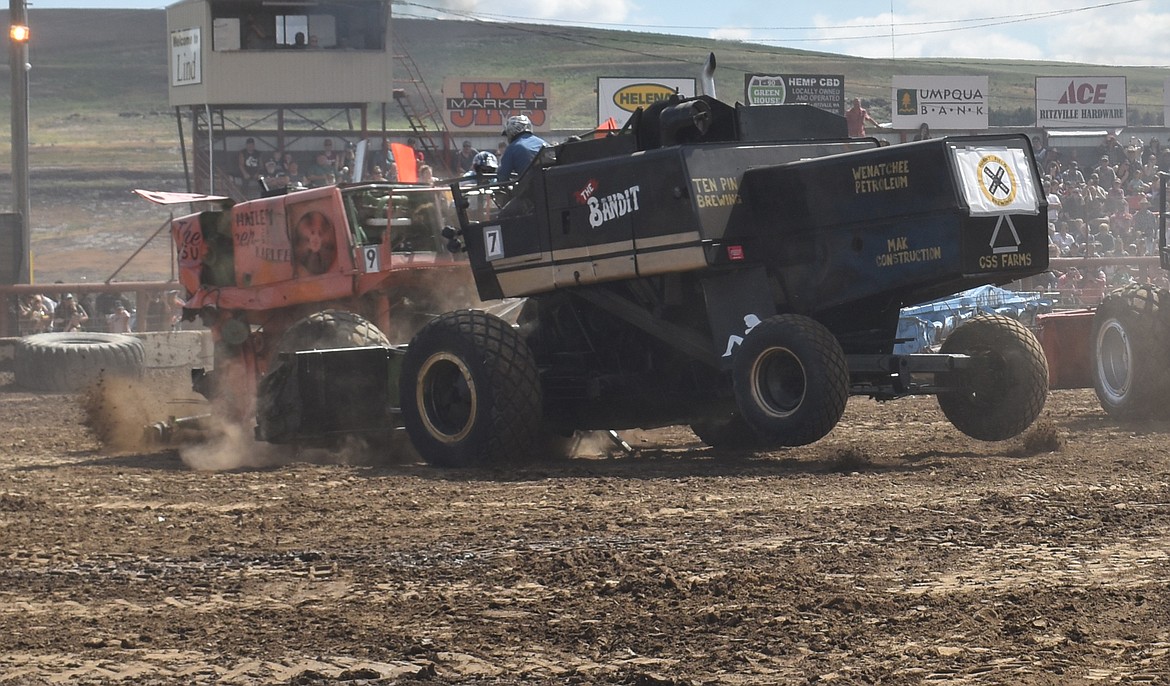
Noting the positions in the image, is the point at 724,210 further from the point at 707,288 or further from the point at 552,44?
the point at 552,44

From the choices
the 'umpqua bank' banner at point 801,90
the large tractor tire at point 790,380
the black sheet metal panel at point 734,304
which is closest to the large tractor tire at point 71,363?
the black sheet metal panel at point 734,304

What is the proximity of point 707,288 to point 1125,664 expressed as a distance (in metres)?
5.11

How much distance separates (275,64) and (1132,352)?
28.9 m

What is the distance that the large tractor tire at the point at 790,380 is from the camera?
356 inches

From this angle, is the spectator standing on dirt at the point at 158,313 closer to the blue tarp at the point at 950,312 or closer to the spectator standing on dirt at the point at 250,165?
the spectator standing on dirt at the point at 250,165

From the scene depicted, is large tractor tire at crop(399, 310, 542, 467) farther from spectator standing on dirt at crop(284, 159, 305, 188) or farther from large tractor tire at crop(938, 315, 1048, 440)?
spectator standing on dirt at crop(284, 159, 305, 188)

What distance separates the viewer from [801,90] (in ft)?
139

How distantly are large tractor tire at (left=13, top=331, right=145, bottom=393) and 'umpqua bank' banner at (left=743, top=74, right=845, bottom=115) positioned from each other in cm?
2500

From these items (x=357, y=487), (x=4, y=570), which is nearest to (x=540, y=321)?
(x=357, y=487)

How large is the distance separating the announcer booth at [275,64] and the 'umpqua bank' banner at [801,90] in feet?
31.5

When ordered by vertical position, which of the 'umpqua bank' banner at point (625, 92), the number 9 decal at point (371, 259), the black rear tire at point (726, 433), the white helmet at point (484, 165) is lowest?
the black rear tire at point (726, 433)

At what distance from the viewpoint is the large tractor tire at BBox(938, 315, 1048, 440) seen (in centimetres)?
1012

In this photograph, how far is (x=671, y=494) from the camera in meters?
8.66

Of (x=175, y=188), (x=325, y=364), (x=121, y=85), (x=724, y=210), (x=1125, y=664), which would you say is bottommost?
(x=1125, y=664)
